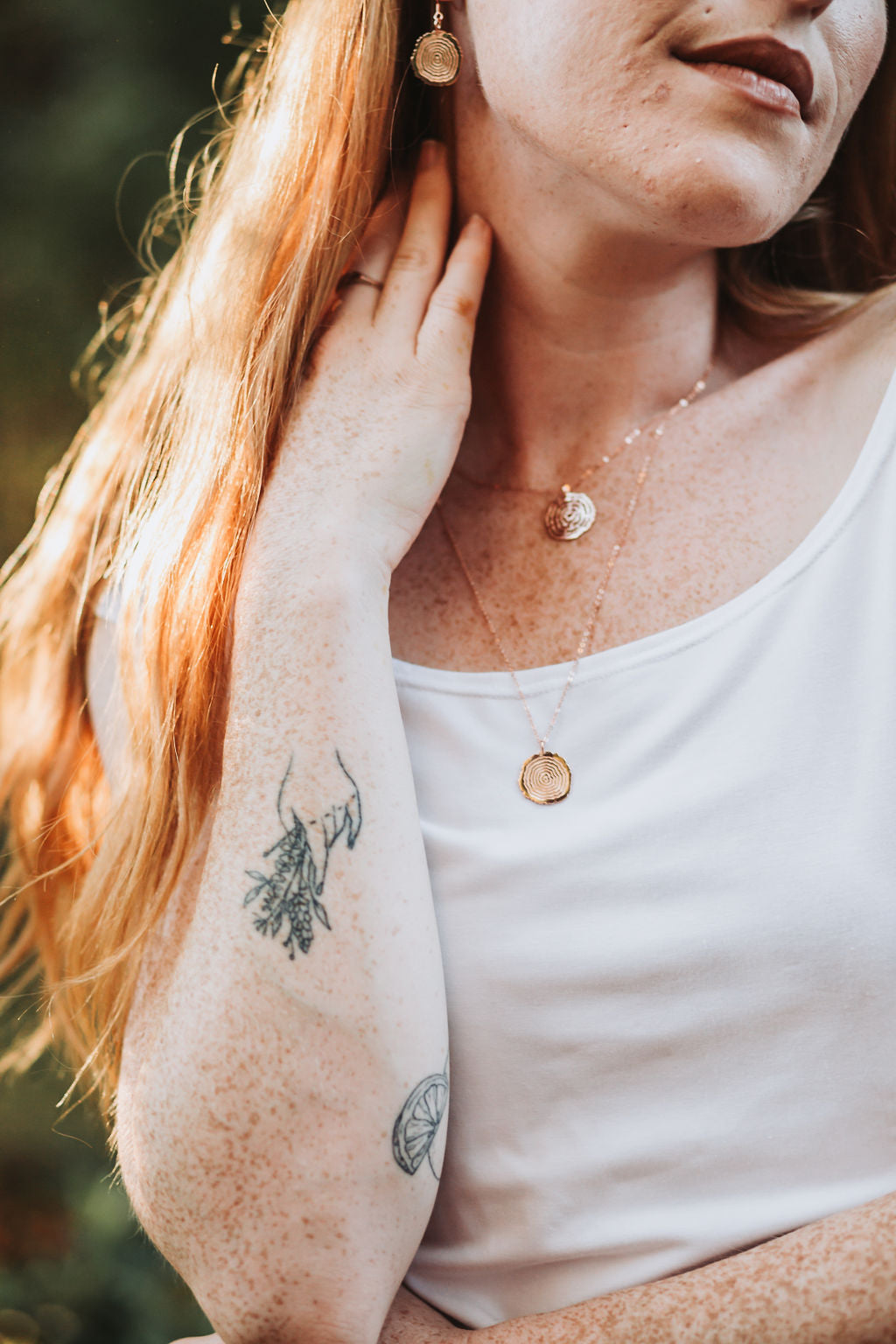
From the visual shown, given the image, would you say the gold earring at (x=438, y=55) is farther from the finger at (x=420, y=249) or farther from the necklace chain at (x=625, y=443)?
the necklace chain at (x=625, y=443)

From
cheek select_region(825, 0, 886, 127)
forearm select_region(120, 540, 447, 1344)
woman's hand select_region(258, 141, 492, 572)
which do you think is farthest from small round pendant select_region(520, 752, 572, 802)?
cheek select_region(825, 0, 886, 127)

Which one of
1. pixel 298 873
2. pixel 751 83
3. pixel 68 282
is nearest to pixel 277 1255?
pixel 298 873

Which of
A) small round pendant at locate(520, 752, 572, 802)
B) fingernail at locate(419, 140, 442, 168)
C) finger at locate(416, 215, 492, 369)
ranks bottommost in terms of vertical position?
small round pendant at locate(520, 752, 572, 802)

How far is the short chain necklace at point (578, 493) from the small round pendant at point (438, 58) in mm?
451

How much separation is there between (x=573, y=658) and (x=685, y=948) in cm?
33

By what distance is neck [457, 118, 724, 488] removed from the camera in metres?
1.27

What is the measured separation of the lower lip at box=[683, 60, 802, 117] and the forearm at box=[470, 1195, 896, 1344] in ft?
3.15

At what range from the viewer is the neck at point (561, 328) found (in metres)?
1.27

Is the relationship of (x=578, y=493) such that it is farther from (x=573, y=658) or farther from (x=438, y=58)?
(x=438, y=58)

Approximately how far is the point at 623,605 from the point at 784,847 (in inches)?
12.7

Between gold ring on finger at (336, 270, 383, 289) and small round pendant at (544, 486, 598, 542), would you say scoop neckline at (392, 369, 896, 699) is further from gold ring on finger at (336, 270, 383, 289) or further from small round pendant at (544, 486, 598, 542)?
gold ring on finger at (336, 270, 383, 289)

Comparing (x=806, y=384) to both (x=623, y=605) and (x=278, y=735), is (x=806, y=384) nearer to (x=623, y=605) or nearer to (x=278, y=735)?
(x=623, y=605)

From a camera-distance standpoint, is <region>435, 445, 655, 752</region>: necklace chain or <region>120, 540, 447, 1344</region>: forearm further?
<region>435, 445, 655, 752</region>: necklace chain

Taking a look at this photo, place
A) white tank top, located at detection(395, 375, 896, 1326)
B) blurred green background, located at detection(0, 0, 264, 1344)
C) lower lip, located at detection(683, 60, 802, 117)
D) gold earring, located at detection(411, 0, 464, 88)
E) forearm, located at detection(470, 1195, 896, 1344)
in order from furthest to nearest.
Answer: blurred green background, located at detection(0, 0, 264, 1344) → gold earring, located at detection(411, 0, 464, 88) → lower lip, located at detection(683, 60, 802, 117) → white tank top, located at detection(395, 375, 896, 1326) → forearm, located at detection(470, 1195, 896, 1344)
